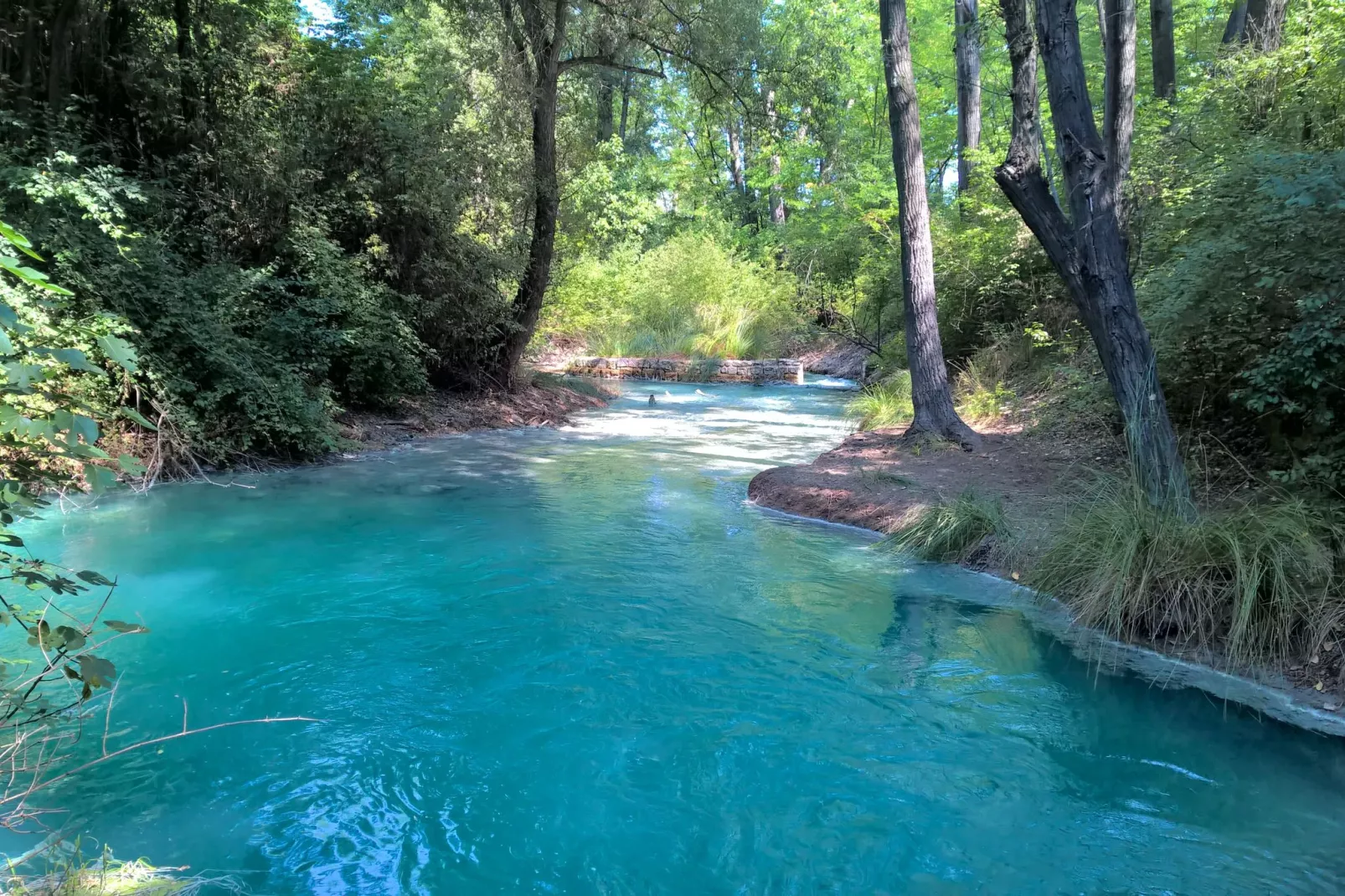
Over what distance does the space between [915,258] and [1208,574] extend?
6.22 m

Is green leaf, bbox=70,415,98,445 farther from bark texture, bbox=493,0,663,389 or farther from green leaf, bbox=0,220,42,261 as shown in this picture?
bark texture, bbox=493,0,663,389

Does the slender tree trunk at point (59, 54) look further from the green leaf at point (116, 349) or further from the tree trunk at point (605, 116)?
the tree trunk at point (605, 116)

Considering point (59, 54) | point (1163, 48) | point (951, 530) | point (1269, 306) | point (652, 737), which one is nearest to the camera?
point (652, 737)

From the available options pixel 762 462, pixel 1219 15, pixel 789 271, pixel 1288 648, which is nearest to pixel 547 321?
pixel 762 462

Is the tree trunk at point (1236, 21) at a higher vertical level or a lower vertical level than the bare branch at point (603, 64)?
higher

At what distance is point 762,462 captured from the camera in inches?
441

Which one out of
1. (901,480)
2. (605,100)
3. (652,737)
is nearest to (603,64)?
(901,480)

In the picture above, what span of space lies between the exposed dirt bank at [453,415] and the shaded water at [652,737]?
495cm

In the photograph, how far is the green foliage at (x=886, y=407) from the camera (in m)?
12.3

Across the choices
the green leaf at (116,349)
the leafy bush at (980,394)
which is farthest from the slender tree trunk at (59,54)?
the leafy bush at (980,394)

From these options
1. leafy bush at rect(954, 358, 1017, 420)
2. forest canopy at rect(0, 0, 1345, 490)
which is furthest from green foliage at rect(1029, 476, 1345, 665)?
leafy bush at rect(954, 358, 1017, 420)

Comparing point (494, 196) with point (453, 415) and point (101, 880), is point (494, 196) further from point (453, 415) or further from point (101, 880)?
point (101, 880)

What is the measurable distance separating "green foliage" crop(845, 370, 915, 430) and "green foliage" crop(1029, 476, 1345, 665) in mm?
6332

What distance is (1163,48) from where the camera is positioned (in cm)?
1239
